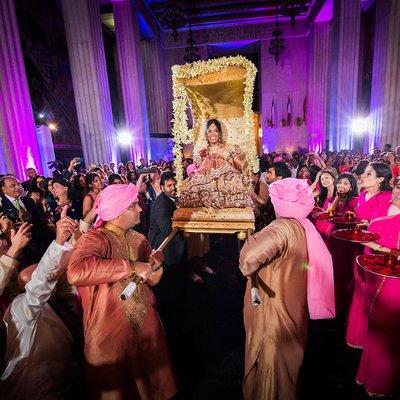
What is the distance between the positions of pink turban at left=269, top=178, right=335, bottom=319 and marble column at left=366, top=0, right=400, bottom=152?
1247cm

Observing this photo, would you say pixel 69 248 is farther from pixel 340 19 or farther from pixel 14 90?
pixel 340 19

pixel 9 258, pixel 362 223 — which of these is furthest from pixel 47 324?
pixel 362 223

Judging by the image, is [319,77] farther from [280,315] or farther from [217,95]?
[280,315]

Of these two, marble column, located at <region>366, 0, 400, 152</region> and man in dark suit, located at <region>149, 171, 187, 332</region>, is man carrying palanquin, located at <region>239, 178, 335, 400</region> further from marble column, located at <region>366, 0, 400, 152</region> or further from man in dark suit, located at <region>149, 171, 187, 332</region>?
marble column, located at <region>366, 0, 400, 152</region>

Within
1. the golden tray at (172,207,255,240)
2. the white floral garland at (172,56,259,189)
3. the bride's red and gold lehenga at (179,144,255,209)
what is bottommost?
the golden tray at (172,207,255,240)

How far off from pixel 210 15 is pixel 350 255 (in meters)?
20.9

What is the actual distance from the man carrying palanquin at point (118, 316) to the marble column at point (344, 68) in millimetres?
15320

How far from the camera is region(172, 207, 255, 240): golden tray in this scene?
4.47m

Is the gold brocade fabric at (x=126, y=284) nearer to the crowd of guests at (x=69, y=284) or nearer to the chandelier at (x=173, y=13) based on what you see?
the crowd of guests at (x=69, y=284)

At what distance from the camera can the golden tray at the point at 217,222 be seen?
14.7 ft

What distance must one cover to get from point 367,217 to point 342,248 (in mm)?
562

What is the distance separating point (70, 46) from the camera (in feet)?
36.0

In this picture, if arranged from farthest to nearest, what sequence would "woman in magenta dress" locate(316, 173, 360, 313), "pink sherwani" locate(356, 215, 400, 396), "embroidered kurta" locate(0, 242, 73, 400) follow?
"woman in magenta dress" locate(316, 173, 360, 313), "pink sherwani" locate(356, 215, 400, 396), "embroidered kurta" locate(0, 242, 73, 400)

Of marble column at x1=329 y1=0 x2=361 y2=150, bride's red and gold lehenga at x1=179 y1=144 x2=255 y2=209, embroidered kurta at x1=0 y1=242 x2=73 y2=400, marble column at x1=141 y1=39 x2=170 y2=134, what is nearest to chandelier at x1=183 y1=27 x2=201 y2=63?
marble column at x1=141 y1=39 x2=170 y2=134
